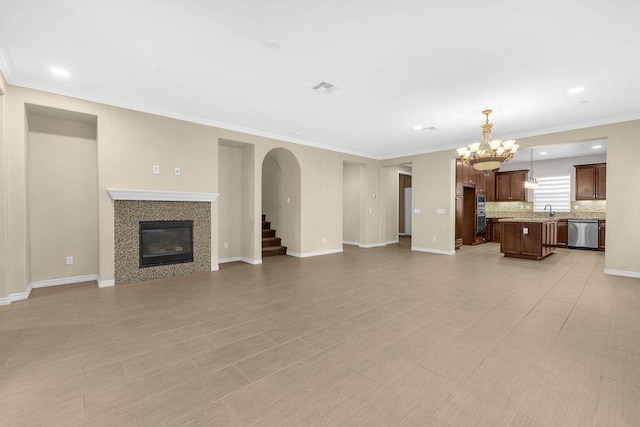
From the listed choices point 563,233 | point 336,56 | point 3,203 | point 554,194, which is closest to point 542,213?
point 554,194

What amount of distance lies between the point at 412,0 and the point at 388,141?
16.0 ft

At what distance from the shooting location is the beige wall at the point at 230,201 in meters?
6.34

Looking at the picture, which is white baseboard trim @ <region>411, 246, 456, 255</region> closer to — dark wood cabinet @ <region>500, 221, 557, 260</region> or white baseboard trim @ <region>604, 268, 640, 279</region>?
dark wood cabinet @ <region>500, 221, 557, 260</region>

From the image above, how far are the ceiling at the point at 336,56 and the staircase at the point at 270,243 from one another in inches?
129

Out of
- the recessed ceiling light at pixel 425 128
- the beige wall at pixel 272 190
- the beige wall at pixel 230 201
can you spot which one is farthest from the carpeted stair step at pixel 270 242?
the recessed ceiling light at pixel 425 128

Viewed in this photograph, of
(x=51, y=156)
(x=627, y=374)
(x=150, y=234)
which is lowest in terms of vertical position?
(x=627, y=374)

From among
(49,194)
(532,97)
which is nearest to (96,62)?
(49,194)

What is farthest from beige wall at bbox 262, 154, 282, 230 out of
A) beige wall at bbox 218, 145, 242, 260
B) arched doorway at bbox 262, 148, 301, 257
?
beige wall at bbox 218, 145, 242, 260

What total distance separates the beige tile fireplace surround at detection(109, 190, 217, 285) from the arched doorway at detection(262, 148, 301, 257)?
199 centimetres

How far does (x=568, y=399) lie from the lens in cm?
182

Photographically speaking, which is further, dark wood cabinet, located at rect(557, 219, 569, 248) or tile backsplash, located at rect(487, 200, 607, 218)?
dark wood cabinet, located at rect(557, 219, 569, 248)

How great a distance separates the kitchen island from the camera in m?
6.62

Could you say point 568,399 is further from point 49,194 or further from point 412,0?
point 49,194

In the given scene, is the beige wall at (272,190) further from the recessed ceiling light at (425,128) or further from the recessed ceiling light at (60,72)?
the recessed ceiling light at (60,72)
